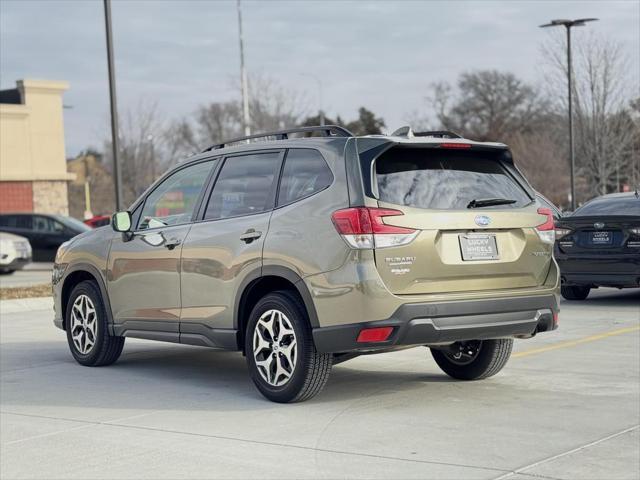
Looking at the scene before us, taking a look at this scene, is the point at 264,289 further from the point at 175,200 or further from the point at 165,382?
the point at 175,200

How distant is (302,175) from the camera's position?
7.77m

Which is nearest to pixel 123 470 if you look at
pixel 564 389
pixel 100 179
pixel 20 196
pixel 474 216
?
pixel 474 216

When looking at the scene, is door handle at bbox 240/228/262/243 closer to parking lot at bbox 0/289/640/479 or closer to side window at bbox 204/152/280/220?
side window at bbox 204/152/280/220

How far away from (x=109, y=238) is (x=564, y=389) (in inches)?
166

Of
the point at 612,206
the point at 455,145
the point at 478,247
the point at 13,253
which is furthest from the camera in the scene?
the point at 13,253

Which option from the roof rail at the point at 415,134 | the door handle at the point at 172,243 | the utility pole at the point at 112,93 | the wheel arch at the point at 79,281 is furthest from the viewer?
the utility pole at the point at 112,93

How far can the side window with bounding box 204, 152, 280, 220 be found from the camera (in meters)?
8.04

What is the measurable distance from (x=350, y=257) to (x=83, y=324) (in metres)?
3.69

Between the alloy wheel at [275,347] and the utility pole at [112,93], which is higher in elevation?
the utility pole at [112,93]

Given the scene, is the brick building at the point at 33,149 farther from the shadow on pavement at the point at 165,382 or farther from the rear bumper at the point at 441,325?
the rear bumper at the point at 441,325

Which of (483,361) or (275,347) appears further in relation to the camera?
(483,361)

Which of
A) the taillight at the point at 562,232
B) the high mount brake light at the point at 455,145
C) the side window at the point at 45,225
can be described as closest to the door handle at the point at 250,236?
the high mount brake light at the point at 455,145

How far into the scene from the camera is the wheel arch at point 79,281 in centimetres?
951

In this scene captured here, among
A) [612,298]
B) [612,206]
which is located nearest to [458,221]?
[612,206]
